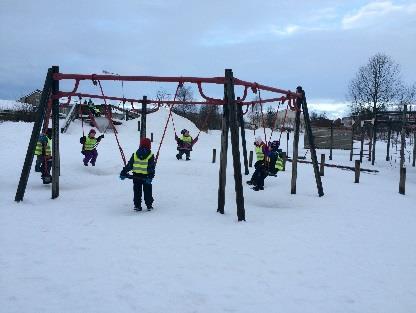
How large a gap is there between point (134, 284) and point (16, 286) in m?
1.18

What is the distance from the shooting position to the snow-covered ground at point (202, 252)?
4.09 m

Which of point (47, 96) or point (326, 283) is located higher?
point (47, 96)

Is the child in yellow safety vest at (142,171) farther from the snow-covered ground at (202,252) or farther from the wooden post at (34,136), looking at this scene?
the wooden post at (34,136)

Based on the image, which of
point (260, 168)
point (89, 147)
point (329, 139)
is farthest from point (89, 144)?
point (329, 139)

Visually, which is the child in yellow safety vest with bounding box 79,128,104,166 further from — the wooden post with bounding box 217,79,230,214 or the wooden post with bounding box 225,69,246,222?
the wooden post with bounding box 225,69,246,222

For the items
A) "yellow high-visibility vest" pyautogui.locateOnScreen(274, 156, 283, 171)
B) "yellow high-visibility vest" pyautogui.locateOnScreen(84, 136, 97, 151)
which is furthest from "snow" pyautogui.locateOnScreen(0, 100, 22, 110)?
"yellow high-visibility vest" pyautogui.locateOnScreen(274, 156, 283, 171)

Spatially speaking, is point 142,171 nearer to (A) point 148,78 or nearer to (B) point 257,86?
(A) point 148,78

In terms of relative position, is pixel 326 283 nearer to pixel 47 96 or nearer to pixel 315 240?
pixel 315 240

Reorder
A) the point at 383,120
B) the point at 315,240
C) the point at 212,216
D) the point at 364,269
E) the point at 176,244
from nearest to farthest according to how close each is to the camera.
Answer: the point at 364,269 → the point at 176,244 → the point at 315,240 → the point at 212,216 → the point at 383,120

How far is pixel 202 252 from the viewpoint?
18.3 ft

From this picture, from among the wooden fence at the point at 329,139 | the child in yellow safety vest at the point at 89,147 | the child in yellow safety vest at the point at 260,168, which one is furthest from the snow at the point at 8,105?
the child in yellow safety vest at the point at 260,168

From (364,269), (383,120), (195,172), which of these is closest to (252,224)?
(364,269)

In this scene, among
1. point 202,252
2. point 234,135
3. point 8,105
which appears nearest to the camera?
point 202,252

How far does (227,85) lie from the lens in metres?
7.64
